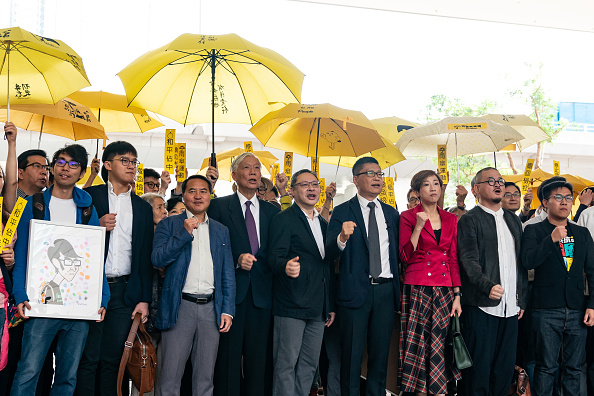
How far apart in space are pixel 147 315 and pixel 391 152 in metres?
3.53

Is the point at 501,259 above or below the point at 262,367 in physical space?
above

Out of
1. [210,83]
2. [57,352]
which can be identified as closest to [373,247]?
[210,83]

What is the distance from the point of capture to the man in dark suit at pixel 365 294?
4.45 m

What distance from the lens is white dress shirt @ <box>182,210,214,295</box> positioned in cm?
413

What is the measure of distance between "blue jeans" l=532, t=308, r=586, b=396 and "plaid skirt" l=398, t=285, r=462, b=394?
0.74 metres

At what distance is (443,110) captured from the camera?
1741 centimetres

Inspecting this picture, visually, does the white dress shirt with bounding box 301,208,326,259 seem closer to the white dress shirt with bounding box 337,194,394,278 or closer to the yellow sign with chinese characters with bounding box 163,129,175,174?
the white dress shirt with bounding box 337,194,394,278

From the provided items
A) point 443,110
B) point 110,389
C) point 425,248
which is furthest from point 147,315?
point 443,110

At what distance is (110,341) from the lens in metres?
4.06

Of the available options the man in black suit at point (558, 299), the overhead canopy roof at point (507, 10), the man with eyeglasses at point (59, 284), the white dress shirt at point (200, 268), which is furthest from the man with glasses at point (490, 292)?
the overhead canopy roof at point (507, 10)

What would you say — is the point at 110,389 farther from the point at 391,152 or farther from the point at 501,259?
the point at 391,152

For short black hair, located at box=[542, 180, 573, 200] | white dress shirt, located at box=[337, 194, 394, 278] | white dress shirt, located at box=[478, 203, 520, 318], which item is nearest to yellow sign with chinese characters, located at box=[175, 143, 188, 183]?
white dress shirt, located at box=[337, 194, 394, 278]

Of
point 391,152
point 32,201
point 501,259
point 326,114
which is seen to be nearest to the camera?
point 32,201

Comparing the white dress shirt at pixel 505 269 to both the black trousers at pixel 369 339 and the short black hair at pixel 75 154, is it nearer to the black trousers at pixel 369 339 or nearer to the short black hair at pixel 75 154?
the black trousers at pixel 369 339
